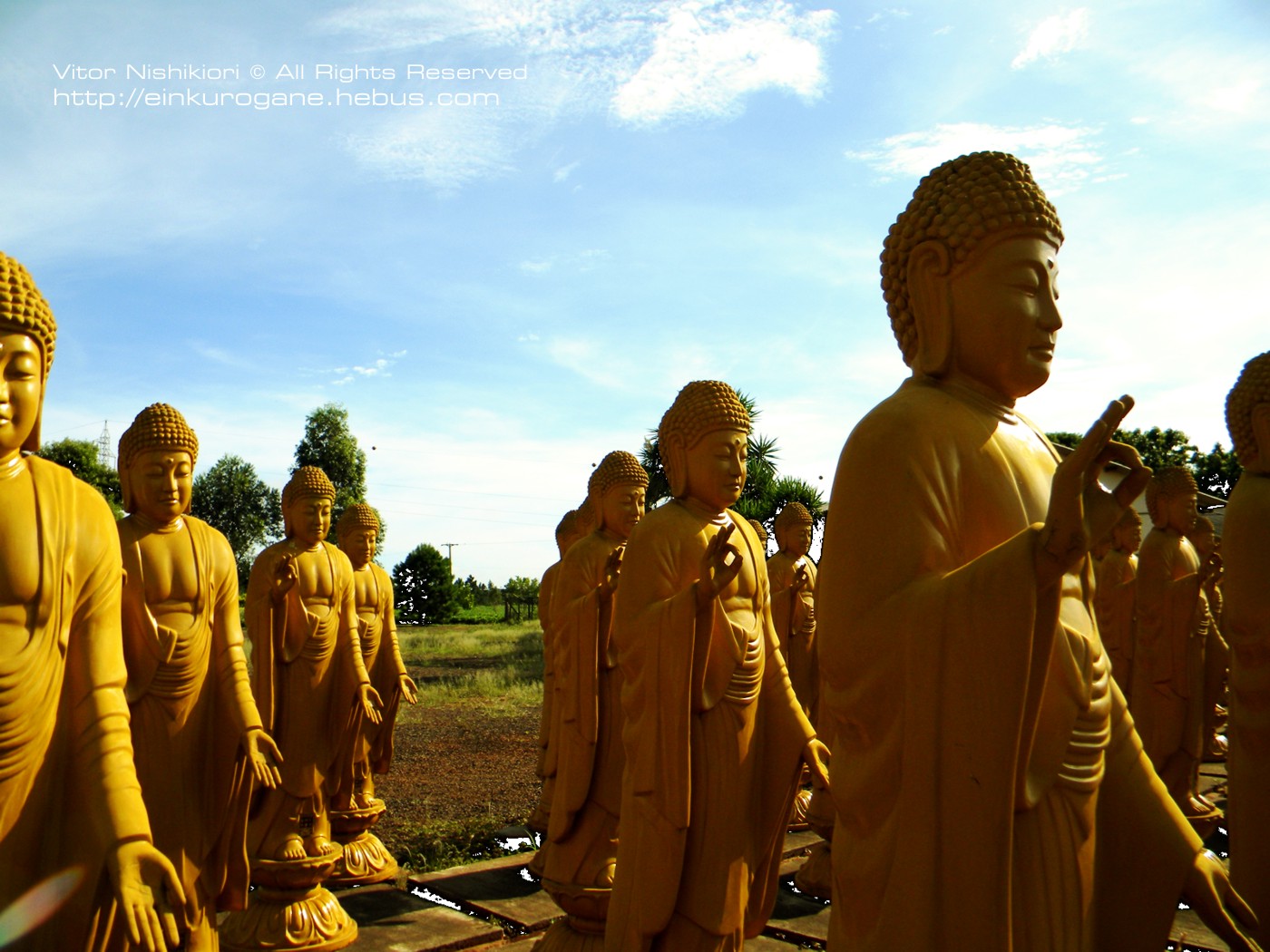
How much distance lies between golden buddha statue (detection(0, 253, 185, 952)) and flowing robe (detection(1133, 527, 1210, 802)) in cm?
764

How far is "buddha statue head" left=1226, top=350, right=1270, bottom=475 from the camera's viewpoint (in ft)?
14.6

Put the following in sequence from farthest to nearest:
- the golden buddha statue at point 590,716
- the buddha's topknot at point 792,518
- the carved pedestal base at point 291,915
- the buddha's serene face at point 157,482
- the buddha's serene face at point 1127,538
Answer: the buddha's topknot at point 792,518, the buddha's serene face at point 1127,538, the carved pedestal base at point 291,915, the golden buddha statue at point 590,716, the buddha's serene face at point 157,482

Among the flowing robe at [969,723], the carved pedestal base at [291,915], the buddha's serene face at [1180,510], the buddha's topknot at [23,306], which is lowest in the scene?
the carved pedestal base at [291,915]

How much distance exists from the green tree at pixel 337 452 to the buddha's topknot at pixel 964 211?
104ft

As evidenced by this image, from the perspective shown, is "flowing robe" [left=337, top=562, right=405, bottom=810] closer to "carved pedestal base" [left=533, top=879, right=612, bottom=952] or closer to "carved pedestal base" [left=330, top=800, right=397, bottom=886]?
"carved pedestal base" [left=330, top=800, right=397, bottom=886]

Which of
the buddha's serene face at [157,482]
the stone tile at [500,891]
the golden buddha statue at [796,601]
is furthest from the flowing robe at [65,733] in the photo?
the golden buddha statue at [796,601]

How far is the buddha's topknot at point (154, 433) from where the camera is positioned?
459 cm

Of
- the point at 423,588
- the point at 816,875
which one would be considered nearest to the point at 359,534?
the point at 816,875

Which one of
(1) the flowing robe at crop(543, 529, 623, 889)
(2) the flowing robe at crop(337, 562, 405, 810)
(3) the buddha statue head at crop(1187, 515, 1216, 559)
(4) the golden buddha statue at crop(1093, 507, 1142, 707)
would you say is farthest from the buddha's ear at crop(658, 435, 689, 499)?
(3) the buddha statue head at crop(1187, 515, 1216, 559)

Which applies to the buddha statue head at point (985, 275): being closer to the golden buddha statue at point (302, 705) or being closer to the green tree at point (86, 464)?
the golden buddha statue at point (302, 705)

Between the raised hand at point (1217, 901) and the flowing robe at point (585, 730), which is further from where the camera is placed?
the flowing robe at point (585, 730)

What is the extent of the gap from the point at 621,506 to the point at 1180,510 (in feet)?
15.7

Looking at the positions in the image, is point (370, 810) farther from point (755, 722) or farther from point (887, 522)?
point (887, 522)

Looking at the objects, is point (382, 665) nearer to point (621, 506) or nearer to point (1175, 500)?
point (621, 506)
